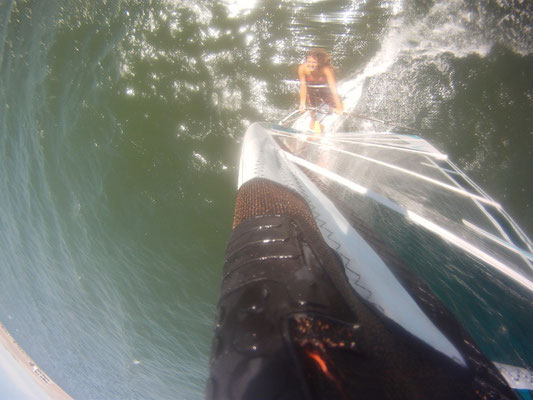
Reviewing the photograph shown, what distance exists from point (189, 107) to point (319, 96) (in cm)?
318

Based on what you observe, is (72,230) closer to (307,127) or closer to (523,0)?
(307,127)

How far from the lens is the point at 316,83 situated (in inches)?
243

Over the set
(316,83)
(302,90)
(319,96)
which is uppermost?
(316,83)

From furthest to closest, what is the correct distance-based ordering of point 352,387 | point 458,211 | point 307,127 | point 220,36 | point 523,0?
point 220,36 < point 307,127 < point 523,0 < point 458,211 < point 352,387

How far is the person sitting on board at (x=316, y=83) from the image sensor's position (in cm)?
566

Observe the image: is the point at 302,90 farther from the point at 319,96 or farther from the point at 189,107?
the point at 189,107

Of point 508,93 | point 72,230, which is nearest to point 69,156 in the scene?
point 72,230

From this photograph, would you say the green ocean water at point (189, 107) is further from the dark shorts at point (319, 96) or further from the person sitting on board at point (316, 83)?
the person sitting on board at point (316, 83)

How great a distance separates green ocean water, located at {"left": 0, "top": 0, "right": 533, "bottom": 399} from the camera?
5551mm

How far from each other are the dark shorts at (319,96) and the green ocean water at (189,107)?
0.53 m

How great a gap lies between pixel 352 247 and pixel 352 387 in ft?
4.89

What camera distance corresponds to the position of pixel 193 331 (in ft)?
32.8

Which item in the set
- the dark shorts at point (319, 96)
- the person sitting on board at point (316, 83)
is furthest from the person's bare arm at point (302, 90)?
the dark shorts at point (319, 96)

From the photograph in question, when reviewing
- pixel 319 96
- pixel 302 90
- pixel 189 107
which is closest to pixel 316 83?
pixel 319 96
